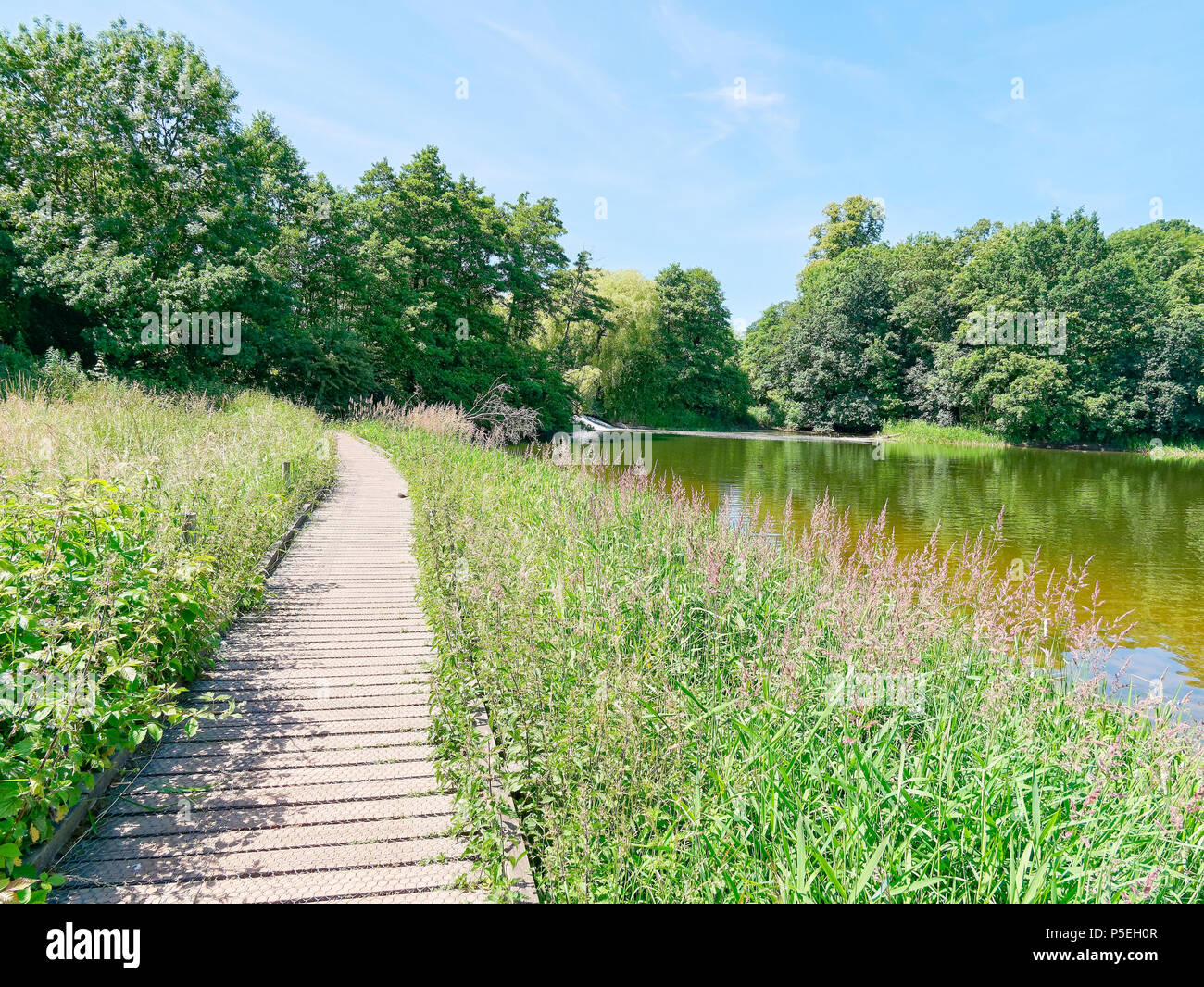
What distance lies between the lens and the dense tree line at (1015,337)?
32.4 m

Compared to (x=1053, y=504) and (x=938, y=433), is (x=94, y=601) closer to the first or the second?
(x=1053, y=504)

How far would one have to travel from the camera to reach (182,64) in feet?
62.3

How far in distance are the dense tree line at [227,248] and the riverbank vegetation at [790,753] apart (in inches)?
620

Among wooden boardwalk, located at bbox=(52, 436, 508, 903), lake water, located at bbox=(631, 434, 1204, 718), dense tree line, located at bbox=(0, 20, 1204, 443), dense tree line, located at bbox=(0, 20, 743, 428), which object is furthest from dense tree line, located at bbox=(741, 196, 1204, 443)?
wooden boardwalk, located at bbox=(52, 436, 508, 903)

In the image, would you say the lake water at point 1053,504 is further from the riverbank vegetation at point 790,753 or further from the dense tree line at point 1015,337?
the dense tree line at point 1015,337

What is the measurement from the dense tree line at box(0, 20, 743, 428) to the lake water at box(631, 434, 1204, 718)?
11839mm

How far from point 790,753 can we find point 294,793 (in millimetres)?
2173

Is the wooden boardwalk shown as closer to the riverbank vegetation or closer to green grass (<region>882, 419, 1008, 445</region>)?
the riverbank vegetation

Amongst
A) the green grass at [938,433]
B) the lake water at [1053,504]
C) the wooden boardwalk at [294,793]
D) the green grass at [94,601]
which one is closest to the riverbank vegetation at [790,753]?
the wooden boardwalk at [294,793]

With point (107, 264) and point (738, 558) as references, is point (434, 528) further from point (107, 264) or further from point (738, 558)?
point (107, 264)

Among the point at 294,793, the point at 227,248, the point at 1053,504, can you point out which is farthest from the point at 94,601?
the point at 227,248

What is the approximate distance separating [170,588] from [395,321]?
80.6ft
